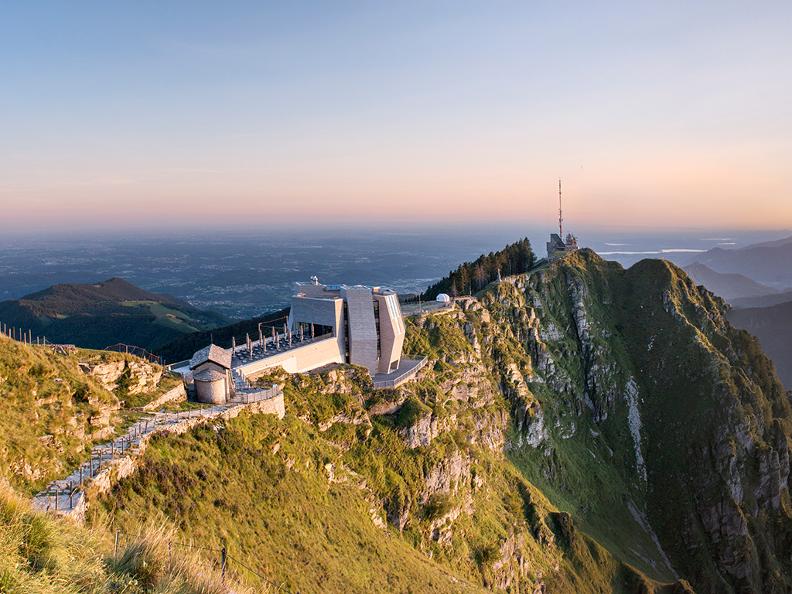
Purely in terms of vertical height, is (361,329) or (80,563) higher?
(80,563)

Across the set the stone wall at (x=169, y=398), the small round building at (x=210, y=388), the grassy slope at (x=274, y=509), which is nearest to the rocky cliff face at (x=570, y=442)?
the grassy slope at (x=274, y=509)

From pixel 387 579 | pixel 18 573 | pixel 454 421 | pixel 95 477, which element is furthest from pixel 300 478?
pixel 18 573

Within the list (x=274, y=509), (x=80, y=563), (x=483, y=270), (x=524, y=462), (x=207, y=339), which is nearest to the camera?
(x=80, y=563)

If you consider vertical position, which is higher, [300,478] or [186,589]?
[186,589]

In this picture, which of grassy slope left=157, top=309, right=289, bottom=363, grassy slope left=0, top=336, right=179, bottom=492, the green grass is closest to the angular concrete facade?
the green grass

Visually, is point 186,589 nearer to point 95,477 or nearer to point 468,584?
point 95,477

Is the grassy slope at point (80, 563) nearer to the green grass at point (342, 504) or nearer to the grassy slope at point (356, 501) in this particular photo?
the grassy slope at point (356, 501)

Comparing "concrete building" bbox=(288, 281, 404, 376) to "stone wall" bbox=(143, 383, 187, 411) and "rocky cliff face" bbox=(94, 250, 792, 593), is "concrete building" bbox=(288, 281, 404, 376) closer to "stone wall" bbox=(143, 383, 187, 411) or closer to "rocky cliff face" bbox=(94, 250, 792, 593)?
"rocky cliff face" bbox=(94, 250, 792, 593)

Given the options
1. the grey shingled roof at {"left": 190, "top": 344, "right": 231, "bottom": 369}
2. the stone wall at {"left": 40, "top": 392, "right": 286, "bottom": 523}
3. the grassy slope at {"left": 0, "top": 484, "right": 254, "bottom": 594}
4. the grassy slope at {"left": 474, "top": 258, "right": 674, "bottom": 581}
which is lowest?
the grassy slope at {"left": 474, "top": 258, "right": 674, "bottom": 581}

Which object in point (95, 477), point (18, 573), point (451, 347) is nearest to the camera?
point (18, 573)

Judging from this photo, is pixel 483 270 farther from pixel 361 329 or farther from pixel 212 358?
pixel 212 358

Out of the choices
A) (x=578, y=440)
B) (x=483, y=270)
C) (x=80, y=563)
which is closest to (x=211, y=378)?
(x=80, y=563)
